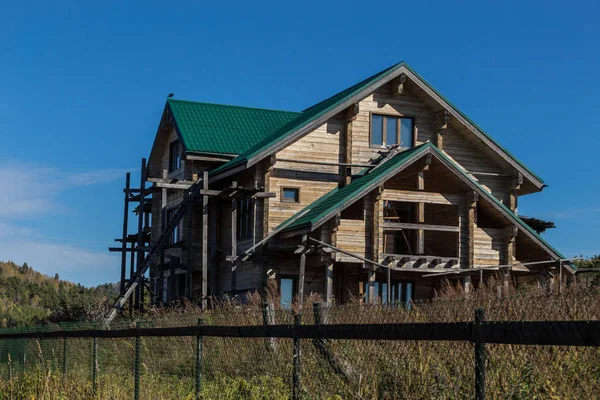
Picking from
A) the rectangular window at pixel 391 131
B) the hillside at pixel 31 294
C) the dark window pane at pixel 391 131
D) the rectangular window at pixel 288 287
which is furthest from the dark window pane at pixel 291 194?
the hillside at pixel 31 294

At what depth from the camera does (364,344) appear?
1062 centimetres

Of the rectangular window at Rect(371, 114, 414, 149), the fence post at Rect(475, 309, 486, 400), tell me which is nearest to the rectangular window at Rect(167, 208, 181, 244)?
the rectangular window at Rect(371, 114, 414, 149)

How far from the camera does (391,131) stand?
3189 cm

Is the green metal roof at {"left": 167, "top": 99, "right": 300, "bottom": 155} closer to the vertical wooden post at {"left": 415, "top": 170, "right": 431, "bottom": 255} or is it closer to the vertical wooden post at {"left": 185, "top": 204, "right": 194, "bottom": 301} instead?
the vertical wooden post at {"left": 185, "top": 204, "right": 194, "bottom": 301}

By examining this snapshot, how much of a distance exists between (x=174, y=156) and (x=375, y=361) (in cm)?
2649

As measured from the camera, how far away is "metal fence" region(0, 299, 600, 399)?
5.90m

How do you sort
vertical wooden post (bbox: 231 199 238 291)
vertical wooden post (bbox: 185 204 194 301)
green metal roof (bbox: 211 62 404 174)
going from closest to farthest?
green metal roof (bbox: 211 62 404 174)
vertical wooden post (bbox: 231 199 238 291)
vertical wooden post (bbox: 185 204 194 301)

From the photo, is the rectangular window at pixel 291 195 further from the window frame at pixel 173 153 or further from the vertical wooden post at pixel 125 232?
the vertical wooden post at pixel 125 232

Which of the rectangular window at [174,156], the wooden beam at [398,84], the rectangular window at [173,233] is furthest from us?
the rectangular window at [174,156]

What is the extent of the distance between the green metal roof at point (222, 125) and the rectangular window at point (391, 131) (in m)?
4.91

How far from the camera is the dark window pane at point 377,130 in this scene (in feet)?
104

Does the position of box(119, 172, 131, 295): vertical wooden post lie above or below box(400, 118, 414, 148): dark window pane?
below

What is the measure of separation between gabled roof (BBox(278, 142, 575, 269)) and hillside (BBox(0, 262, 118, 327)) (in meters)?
16.8

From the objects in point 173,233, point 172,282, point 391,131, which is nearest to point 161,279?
point 172,282
